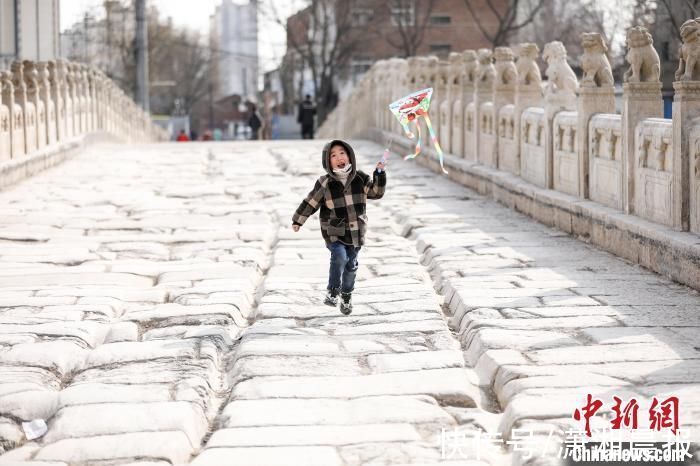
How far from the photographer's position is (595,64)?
11.3 m

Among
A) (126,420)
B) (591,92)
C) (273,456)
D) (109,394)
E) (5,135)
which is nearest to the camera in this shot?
(273,456)

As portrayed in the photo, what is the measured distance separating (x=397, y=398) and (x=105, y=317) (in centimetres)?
270

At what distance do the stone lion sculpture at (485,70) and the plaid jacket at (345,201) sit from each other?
342 inches

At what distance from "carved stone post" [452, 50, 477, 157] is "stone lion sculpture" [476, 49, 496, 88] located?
0.89 feet

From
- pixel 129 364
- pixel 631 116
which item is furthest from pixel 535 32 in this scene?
pixel 129 364

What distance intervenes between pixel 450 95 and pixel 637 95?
29.4 feet

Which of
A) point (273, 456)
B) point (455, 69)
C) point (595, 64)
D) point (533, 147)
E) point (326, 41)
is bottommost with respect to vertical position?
point (273, 456)

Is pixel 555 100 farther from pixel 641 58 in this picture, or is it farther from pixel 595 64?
pixel 641 58

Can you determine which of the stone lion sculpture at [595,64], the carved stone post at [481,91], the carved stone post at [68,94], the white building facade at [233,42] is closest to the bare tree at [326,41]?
the carved stone post at [68,94]

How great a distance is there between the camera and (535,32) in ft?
198

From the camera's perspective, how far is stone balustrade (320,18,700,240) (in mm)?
8711

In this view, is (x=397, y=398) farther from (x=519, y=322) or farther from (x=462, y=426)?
(x=519, y=322)

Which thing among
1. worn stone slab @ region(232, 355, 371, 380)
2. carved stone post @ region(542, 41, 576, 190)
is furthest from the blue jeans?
carved stone post @ region(542, 41, 576, 190)

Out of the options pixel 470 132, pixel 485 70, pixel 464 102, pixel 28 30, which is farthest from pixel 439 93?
pixel 28 30
